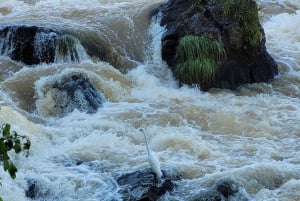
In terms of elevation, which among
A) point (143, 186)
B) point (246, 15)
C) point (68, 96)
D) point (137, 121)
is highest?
point (246, 15)

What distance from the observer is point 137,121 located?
6754 millimetres

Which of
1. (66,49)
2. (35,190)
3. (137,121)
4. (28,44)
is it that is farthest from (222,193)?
(28,44)

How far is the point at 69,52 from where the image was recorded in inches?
322

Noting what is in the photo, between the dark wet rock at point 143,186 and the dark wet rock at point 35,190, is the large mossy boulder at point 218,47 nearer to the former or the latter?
the dark wet rock at point 143,186

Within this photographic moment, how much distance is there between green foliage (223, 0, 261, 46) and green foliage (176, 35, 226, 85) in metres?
0.56

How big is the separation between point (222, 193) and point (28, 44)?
4675 millimetres

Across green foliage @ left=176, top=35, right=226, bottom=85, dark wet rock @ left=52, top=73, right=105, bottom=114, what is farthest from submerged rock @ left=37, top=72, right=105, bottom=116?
green foliage @ left=176, top=35, right=226, bottom=85

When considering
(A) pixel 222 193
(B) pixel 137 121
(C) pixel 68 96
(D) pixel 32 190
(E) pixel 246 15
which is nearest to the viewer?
(A) pixel 222 193

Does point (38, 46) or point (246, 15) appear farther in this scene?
point (38, 46)

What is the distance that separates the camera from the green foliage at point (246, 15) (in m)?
8.09

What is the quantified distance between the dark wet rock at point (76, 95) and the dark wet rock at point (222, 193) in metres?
2.71

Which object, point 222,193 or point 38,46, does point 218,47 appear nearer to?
point 38,46

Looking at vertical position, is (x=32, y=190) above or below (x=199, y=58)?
below

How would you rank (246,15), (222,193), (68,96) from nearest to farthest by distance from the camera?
1. (222,193)
2. (68,96)
3. (246,15)
